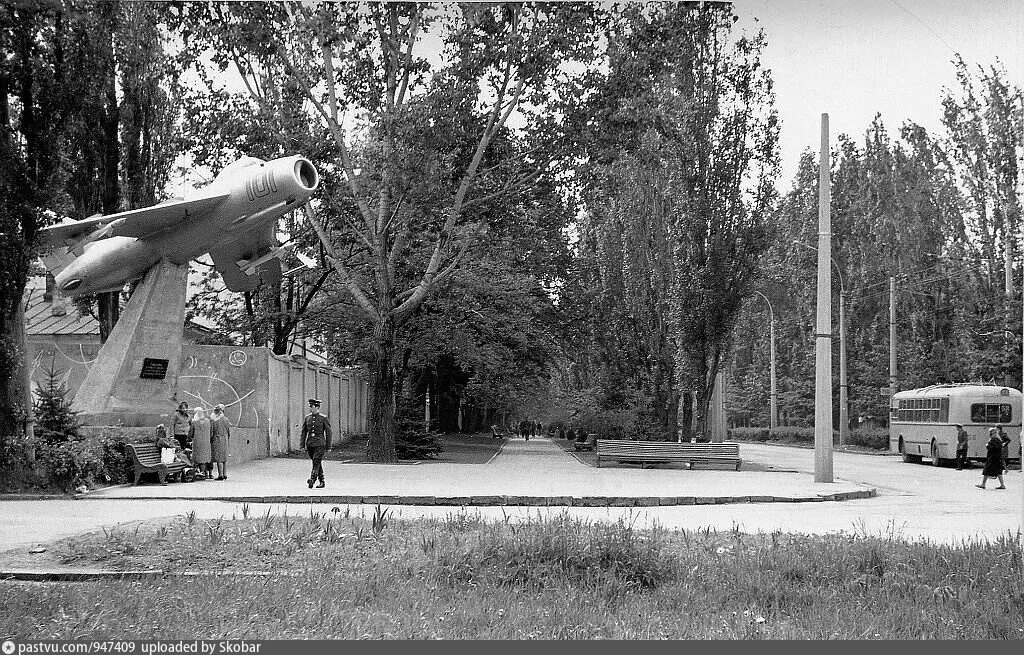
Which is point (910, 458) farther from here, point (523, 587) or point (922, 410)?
point (523, 587)

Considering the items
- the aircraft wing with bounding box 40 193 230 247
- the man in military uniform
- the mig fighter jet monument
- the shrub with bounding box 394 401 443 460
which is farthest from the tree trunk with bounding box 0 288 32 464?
the shrub with bounding box 394 401 443 460

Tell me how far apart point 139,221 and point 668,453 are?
15.4 meters

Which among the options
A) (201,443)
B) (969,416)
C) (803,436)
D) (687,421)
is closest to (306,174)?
(201,443)

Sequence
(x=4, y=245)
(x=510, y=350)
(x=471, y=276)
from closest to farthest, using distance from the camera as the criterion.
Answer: (x=4, y=245)
(x=471, y=276)
(x=510, y=350)

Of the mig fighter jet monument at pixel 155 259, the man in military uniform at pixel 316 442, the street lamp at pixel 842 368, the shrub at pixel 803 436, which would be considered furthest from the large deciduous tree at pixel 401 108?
the shrub at pixel 803 436

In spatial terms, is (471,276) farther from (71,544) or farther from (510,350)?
(71,544)

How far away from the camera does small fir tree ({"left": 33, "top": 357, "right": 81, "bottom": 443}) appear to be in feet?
64.8

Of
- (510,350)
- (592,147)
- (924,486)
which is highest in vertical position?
(592,147)

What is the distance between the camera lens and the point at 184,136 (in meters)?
30.2

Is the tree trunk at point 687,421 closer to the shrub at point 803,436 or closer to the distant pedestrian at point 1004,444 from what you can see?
the distant pedestrian at point 1004,444

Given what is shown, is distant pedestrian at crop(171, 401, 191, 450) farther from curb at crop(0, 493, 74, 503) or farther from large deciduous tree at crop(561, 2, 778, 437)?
large deciduous tree at crop(561, 2, 778, 437)

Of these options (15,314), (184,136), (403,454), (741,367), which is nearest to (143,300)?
(15,314)

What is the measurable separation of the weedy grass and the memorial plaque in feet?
44.3

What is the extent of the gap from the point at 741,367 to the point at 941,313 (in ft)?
123
